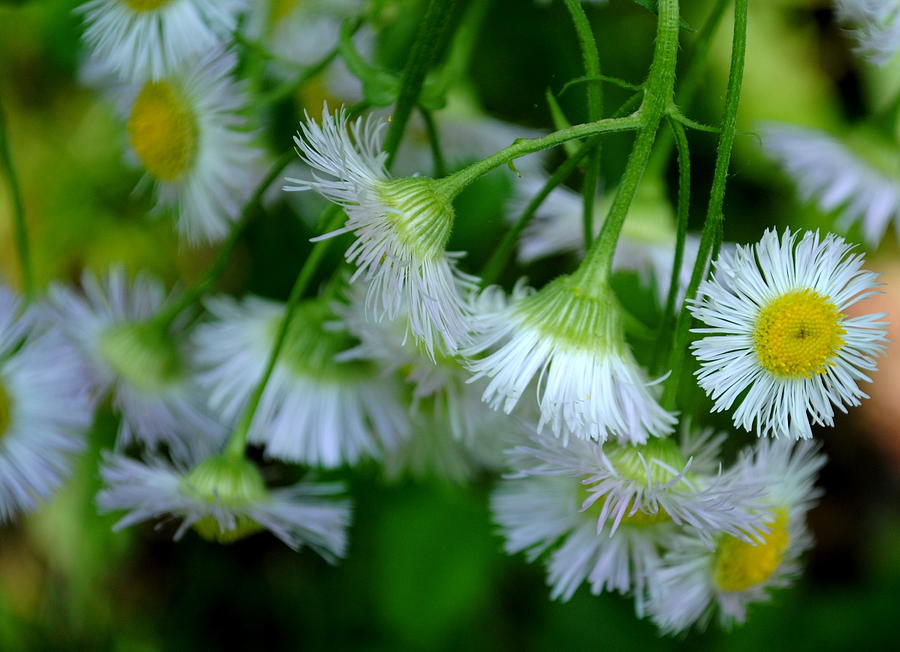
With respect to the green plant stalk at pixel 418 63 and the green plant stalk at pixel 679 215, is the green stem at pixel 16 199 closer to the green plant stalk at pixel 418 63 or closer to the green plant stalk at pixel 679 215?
the green plant stalk at pixel 418 63

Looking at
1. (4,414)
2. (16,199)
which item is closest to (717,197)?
(16,199)

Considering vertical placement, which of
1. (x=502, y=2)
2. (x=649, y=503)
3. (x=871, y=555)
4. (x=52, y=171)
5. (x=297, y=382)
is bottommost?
(x=871, y=555)

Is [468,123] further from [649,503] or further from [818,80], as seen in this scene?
[818,80]

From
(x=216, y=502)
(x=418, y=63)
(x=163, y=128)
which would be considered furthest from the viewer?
A: (x=163, y=128)

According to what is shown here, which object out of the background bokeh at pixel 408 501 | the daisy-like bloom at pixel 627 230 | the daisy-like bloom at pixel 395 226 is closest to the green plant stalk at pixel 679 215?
the daisy-like bloom at pixel 395 226

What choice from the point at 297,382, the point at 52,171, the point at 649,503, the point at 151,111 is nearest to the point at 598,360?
the point at 649,503

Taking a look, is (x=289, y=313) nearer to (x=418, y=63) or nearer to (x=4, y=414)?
(x=418, y=63)
